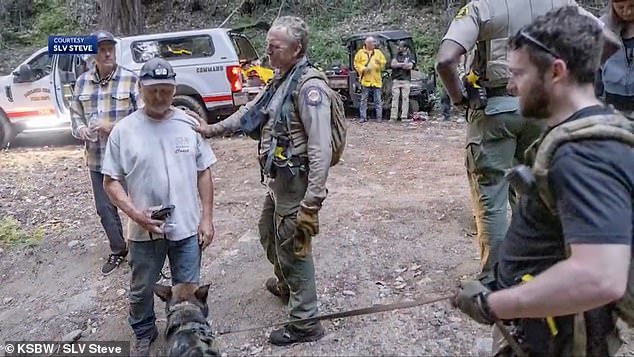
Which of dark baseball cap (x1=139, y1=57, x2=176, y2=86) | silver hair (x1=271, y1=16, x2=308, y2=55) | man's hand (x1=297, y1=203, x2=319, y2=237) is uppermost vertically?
silver hair (x1=271, y1=16, x2=308, y2=55)

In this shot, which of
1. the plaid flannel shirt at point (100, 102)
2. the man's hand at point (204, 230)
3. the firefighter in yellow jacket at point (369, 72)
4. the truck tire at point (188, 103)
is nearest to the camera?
the man's hand at point (204, 230)

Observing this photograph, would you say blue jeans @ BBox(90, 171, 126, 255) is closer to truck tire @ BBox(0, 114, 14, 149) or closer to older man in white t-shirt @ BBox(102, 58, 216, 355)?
older man in white t-shirt @ BBox(102, 58, 216, 355)

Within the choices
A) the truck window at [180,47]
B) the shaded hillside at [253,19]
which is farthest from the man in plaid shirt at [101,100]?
the shaded hillside at [253,19]

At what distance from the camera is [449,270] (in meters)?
4.44

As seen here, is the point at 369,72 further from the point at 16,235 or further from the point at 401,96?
the point at 16,235

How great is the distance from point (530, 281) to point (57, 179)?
7.78 meters

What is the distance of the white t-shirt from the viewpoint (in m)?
3.34

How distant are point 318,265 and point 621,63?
2.48m

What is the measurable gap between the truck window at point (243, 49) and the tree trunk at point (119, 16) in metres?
2.43

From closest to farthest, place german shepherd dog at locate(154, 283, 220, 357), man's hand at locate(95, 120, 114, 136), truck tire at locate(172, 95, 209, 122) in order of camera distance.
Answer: german shepherd dog at locate(154, 283, 220, 357), man's hand at locate(95, 120, 114, 136), truck tire at locate(172, 95, 209, 122)

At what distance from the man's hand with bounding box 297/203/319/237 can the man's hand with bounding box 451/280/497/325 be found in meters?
1.55

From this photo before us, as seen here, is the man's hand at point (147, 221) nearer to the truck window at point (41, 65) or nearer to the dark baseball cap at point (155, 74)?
the dark baseball cap at point (155, 74)

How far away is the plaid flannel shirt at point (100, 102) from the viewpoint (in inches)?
187

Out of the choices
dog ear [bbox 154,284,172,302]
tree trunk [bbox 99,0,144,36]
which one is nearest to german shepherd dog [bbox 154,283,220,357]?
dog ear [bbox 154,284,172,302]
